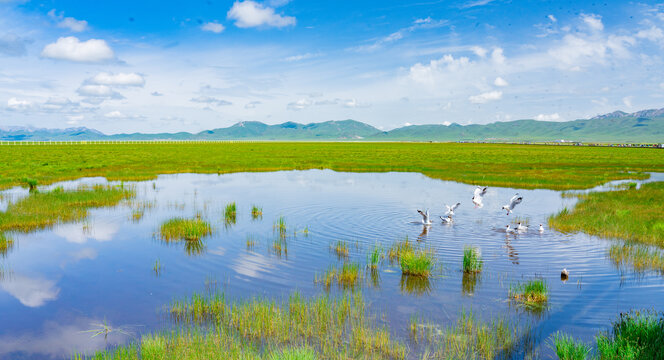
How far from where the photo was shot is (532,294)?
10.5 meters

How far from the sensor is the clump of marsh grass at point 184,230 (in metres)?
17.0

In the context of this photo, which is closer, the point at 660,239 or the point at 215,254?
the point at 215,254

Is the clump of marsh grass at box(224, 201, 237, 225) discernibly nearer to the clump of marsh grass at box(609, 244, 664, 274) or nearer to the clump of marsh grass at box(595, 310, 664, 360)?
the clump of marsh grass at box(609, 244, 664, 274)

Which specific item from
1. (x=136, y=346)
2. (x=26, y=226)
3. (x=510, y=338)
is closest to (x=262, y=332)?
(x=136, y=346)

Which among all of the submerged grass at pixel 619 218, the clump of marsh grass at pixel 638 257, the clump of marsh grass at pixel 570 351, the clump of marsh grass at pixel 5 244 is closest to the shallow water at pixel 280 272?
the clump of marsh grass at pixel 5 244

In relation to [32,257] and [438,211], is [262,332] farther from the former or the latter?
[438,211]

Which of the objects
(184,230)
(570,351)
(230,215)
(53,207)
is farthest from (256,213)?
(570,351)

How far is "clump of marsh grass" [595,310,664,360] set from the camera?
716 cm

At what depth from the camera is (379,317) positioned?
9523 mm

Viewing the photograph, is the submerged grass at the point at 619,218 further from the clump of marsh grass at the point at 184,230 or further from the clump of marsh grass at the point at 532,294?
the clump of marsh grass at the point at 184,230

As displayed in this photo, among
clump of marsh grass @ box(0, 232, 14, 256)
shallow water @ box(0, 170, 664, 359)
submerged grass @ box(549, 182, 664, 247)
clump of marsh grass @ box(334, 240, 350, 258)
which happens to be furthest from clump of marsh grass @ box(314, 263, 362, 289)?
submerged grass @ box(549, 182, 664, 247)

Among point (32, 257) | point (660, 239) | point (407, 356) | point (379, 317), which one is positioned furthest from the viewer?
point (660, 239)

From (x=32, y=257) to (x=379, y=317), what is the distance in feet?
39.5

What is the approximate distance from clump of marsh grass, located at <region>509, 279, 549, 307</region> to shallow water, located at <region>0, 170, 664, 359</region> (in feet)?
0.95
